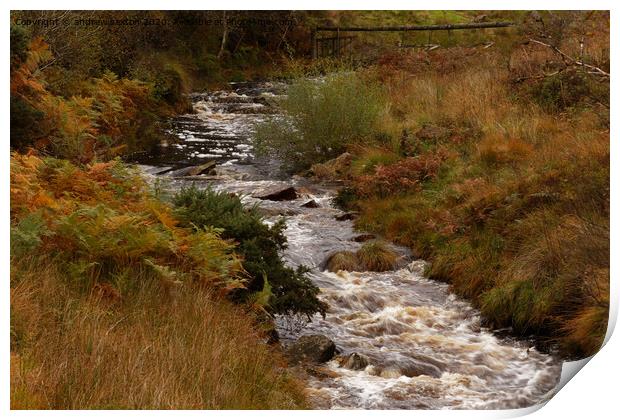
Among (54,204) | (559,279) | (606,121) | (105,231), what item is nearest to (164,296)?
(105,231)

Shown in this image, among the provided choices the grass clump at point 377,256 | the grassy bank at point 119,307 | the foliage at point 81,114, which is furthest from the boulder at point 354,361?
the foliage at point 81,114

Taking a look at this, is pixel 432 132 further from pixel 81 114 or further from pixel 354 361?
pixel 81 114

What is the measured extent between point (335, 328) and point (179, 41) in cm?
236

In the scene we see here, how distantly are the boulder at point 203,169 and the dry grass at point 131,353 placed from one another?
3.51 feet

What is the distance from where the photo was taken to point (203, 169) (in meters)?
5.55

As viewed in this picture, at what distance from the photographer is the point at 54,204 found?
4551 mm

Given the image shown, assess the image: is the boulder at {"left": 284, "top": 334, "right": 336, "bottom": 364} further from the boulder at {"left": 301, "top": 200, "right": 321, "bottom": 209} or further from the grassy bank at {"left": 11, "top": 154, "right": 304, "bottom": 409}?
the boulder at {"left": 301, "top": 200, "right": 321, "bottom": 209}

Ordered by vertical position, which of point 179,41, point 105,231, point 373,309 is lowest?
point 373,309

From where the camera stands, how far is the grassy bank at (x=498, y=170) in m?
5.15

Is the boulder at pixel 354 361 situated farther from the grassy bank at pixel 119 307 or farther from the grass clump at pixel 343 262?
the grass clump at pixel 343 262

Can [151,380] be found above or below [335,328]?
above

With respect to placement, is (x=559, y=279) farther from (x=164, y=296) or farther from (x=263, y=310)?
(x=164, y=296)

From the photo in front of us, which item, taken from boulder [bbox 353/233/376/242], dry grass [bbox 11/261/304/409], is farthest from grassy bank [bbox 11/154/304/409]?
boulder [bbox 353/233/376/242]

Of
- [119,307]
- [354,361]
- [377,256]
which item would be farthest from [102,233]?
[377,256]
